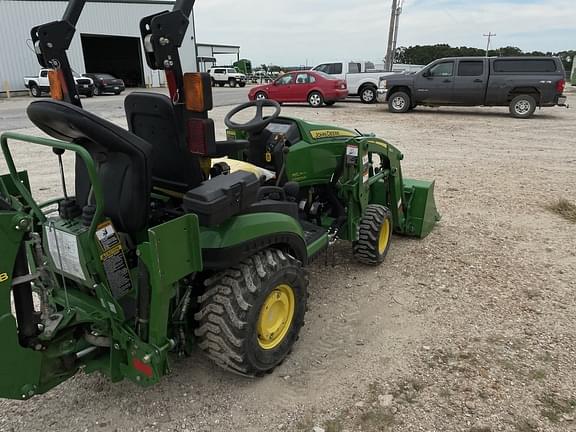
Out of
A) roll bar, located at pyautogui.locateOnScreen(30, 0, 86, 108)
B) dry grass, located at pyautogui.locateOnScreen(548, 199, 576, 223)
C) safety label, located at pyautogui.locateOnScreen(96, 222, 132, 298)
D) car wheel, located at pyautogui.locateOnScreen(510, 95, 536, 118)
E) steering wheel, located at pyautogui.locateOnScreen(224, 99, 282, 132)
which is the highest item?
roll bar, located at pyautogui.locateOnScreen(30, 0, 86, 108)

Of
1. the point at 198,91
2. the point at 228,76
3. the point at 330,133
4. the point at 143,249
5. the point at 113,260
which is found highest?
the point at 198,91

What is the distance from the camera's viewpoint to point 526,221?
554cm

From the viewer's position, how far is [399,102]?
16047mm

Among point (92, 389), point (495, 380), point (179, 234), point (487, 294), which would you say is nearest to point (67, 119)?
point (179, 234)

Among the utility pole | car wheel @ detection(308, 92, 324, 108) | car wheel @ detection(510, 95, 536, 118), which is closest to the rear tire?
car wheel @ detection(510, 95, 536, 118)

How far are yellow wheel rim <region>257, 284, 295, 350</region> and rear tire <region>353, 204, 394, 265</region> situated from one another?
142cm

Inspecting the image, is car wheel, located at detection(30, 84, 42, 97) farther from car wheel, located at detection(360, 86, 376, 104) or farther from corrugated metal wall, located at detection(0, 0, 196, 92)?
car wheel, located at detection(360, 86, 376, 104)

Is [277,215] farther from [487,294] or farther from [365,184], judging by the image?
[487,294]

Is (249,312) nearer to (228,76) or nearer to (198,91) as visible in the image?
(198,91)

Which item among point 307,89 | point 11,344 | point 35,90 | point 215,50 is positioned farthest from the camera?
point 215,50

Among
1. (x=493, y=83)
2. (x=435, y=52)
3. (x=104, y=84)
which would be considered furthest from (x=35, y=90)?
(x=435, y=52)

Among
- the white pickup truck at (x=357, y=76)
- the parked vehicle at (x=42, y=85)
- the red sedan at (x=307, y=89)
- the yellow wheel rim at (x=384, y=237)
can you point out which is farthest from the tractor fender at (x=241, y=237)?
the parked vehicle at (x=42, y=85)

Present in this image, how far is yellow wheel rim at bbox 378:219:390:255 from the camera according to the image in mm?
4379

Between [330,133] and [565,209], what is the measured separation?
12.1 ft
